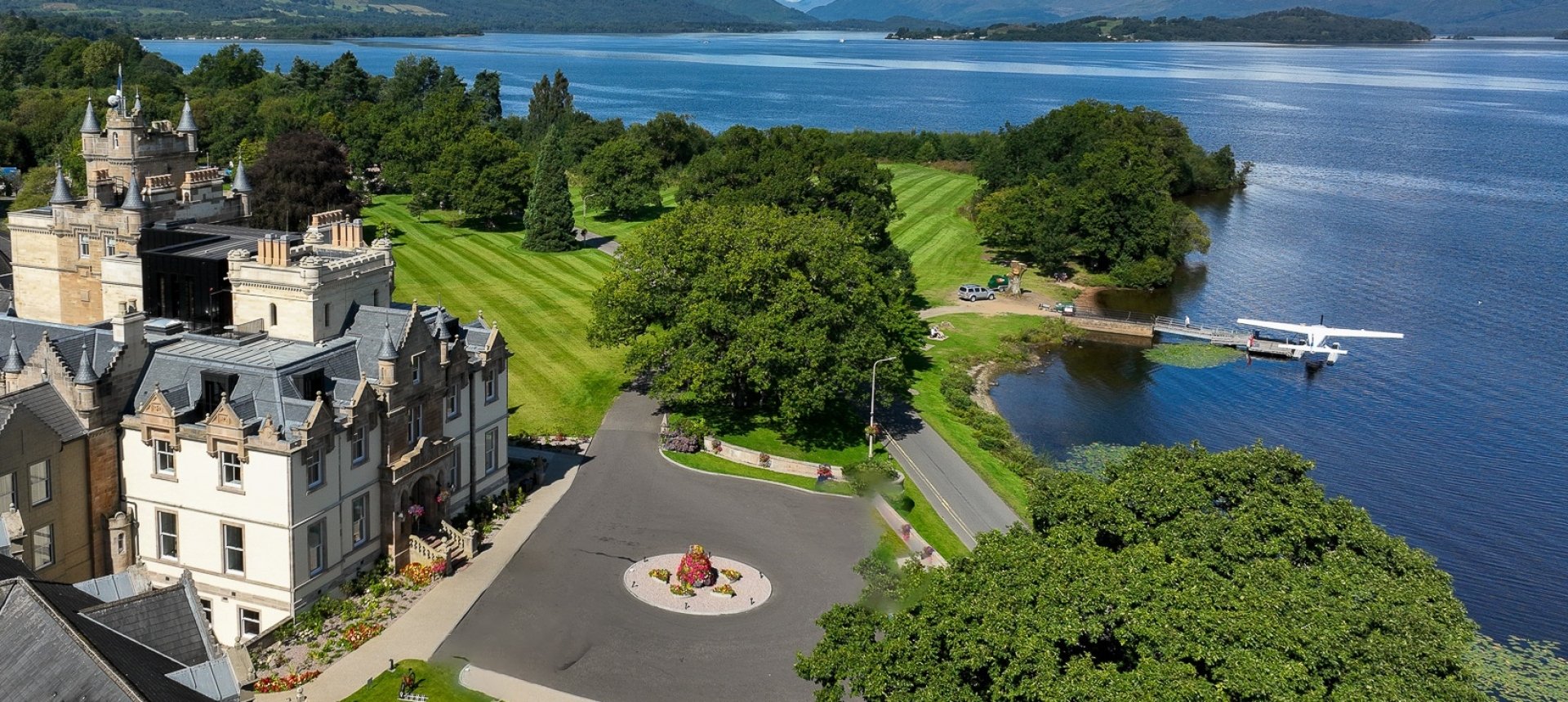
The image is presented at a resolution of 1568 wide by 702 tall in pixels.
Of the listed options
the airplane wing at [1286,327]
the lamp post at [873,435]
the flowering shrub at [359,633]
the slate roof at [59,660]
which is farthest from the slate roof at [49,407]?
the airplane wing at [1286,327]

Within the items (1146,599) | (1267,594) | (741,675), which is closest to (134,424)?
(741,675)

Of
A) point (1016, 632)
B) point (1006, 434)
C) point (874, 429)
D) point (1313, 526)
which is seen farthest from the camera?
point (1006, 434)

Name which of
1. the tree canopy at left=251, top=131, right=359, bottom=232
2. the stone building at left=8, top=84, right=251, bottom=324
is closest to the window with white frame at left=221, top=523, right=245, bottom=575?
the stone building at left=8, top=84, right=251, bottom=324

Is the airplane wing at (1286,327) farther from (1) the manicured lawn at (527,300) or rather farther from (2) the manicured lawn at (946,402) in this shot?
(1) the manicured lawn at (527,300)

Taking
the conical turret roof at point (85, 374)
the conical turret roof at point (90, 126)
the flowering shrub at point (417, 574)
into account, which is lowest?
the flowering shrub at point (417, 574)

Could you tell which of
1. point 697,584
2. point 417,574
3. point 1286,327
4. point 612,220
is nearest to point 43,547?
point 417,574

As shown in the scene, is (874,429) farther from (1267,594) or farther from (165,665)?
(165,665)
